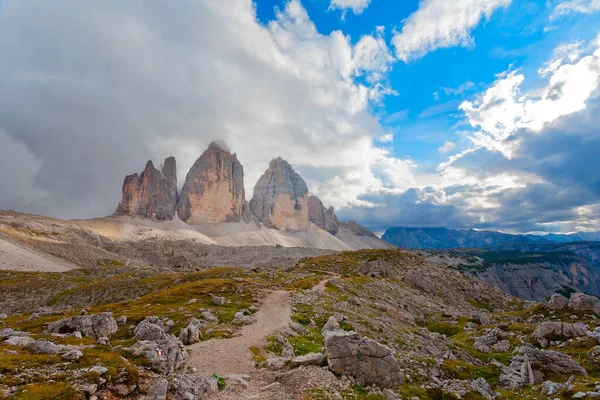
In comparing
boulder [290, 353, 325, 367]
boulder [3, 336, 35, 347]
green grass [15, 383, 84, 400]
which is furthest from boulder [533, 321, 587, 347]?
boulder [3, 336, 35, 347]

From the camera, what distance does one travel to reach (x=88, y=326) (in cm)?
3069

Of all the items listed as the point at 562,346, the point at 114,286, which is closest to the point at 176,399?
the point at 562,346

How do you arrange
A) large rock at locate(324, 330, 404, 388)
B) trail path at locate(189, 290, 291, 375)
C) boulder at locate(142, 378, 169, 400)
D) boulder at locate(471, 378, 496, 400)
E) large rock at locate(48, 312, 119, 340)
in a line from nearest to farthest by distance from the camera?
1. boulder at locate(142, 378, 169, 400)
2. large rock at locate(324, 330, 404, 388)
3. boulder at locate(471, 378, 496, 400)
4. trail path at locate(189, 290, 291, 375)
5. large rock at locate(48, 312, 119, 340)

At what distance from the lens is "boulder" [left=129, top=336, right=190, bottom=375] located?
19.9 meters

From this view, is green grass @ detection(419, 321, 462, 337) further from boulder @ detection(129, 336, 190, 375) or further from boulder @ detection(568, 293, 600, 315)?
boulder @ detection(129, 336, 190, 375)

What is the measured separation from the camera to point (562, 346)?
109ft

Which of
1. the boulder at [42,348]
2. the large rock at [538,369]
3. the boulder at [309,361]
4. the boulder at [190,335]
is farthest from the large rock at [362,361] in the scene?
the boulder at [42,348]

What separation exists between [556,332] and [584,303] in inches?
929

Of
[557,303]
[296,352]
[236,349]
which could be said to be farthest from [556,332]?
[236,349]

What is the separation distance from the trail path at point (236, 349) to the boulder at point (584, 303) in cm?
4966

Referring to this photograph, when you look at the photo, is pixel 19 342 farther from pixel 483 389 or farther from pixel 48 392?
pixel 483 389

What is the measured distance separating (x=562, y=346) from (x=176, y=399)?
39.6 metres

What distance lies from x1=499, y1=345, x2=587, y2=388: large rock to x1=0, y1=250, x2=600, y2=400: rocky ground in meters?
0.09

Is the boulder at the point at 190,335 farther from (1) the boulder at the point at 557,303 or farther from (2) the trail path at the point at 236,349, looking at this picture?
(1) the boulder at the point at 557,303
